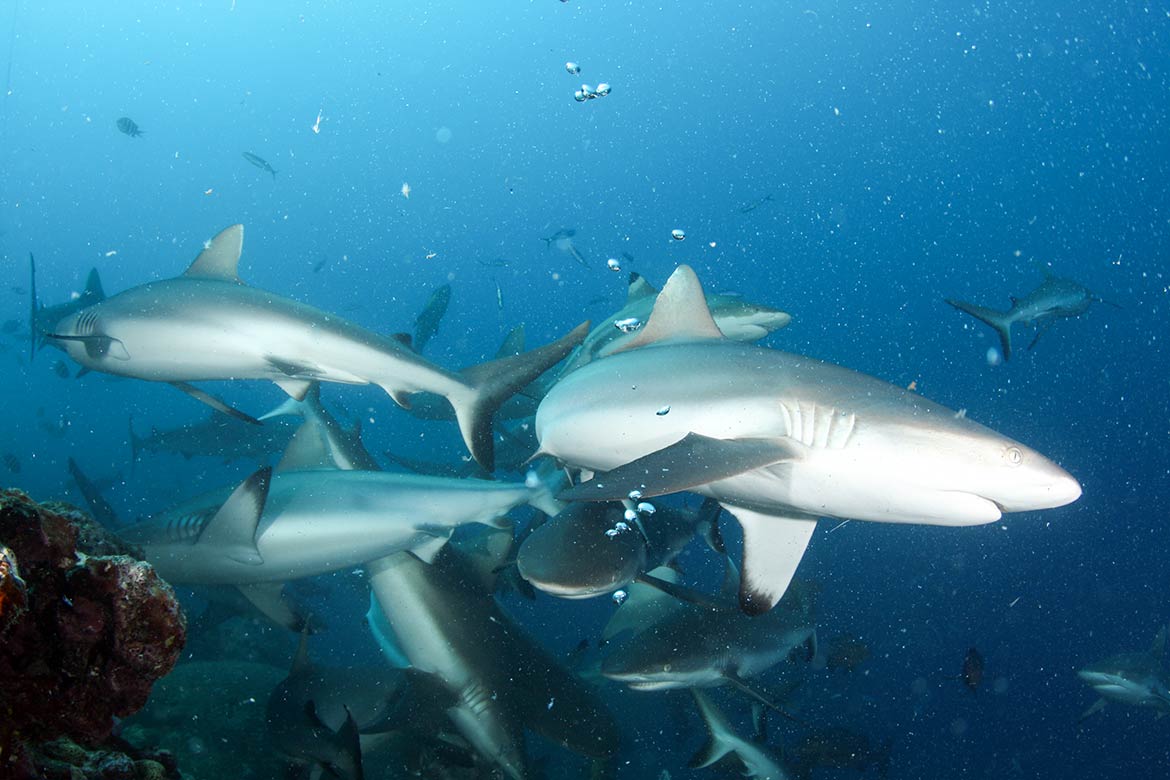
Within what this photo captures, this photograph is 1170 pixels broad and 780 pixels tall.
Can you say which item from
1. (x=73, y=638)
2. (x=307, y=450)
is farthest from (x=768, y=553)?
(x=307, y=450)

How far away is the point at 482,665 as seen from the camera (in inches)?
220

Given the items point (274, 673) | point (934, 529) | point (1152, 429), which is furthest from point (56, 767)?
point (1152, 429)

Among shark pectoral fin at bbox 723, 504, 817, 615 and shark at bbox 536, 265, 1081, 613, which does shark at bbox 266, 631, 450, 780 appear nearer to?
shark at bbox 536, 265, 1081, 613

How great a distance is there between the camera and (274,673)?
8.05m

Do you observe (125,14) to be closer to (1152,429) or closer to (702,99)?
(702,99)

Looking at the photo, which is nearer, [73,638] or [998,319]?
[73,638]

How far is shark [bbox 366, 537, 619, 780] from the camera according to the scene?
17.8 feet

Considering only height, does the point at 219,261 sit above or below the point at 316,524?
above

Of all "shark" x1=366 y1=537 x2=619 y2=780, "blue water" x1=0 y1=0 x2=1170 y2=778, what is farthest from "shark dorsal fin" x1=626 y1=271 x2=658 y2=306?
"blue water" x1=0 y1=0 x2=1170 y2=778

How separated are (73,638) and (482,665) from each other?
435 centimetres

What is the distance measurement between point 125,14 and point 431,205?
68.2 m

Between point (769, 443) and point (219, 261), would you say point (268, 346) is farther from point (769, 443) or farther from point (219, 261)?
point (769, 443)

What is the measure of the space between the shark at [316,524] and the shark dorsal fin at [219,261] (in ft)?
6.63

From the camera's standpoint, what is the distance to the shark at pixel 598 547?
14.8ft
